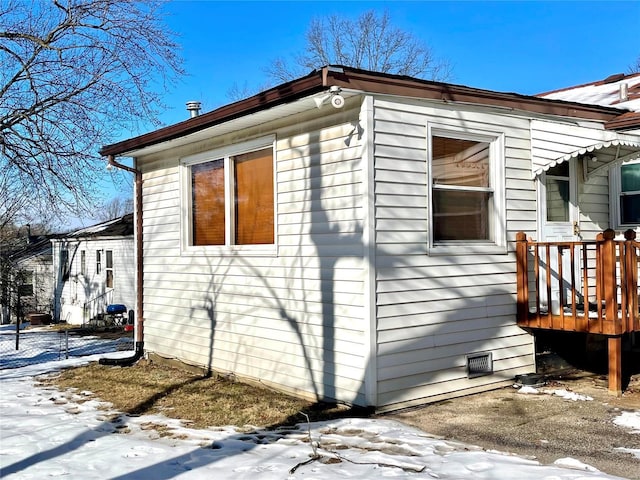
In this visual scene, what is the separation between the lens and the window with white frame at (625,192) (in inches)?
297

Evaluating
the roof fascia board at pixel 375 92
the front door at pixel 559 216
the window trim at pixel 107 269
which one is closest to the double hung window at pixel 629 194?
the roof fascia board at pixel 375 92

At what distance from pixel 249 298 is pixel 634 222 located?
4.88 meters

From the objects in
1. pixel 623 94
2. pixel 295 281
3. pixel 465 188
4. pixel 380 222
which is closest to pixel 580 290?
pixel 465 188

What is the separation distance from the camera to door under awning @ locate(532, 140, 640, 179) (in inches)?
258

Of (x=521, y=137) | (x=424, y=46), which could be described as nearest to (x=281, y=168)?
(x=521, y=137)

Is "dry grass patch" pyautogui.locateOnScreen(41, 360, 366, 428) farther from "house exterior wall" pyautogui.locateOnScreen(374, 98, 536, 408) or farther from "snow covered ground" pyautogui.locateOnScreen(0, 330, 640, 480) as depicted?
"house exterior wall" pyautogui.locateOnScreen(374, 98, 536, 408)

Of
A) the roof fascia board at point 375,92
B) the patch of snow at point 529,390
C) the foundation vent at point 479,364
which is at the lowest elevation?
the patch of snow at point 529,390

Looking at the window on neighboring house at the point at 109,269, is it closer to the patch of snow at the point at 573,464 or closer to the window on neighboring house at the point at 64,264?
the window on neighboring house at the point at 64,264

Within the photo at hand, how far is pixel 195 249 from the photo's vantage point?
808 centimetres

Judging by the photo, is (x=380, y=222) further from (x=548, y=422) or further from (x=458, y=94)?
(x=548, y=422)

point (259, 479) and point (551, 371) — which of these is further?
point (551, 371)

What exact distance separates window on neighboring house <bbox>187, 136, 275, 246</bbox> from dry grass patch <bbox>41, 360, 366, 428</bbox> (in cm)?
174

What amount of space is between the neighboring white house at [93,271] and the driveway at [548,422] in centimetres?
1589

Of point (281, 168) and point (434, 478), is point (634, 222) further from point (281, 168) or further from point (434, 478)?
point (434, 478)
